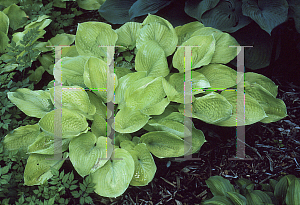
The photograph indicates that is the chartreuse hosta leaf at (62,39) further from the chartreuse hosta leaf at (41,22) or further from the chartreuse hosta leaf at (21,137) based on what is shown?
the chartreuse hosta leaf at (21,137)

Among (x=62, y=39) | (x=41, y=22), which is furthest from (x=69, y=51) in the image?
(x=41, y=22)

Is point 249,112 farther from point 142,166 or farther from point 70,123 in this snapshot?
point 70,123

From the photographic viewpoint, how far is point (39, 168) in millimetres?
1428

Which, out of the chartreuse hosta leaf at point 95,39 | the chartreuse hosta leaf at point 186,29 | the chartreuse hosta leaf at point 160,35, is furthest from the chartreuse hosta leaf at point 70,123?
the chartreuse hosta leaf at point 186,29

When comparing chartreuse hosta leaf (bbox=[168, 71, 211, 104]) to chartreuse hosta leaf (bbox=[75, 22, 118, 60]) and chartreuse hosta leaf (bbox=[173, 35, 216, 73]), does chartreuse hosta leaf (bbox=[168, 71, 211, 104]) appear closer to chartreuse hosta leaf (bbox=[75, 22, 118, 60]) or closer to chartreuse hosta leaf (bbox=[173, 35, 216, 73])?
chartreuse hosta leaf (bbox=[173, 35, 216, 73])

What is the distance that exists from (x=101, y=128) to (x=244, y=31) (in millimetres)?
1253

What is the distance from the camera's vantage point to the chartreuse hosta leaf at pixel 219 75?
1629mm

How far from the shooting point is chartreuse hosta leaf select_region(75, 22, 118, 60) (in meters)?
1.69

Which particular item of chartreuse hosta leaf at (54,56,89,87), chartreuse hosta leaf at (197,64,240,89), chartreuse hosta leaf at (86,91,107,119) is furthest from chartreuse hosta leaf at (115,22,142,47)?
chartreuse hosta leaf at (197,64,240,89)

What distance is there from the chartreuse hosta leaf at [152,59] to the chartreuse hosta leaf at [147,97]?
14cm

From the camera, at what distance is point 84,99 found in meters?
1.48

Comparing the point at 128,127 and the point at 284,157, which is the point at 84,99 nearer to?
the point at 128,127

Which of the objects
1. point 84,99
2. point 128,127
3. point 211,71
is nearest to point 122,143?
point 128,127

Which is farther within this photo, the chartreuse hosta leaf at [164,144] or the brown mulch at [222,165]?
the brown mulch at [222,165]
